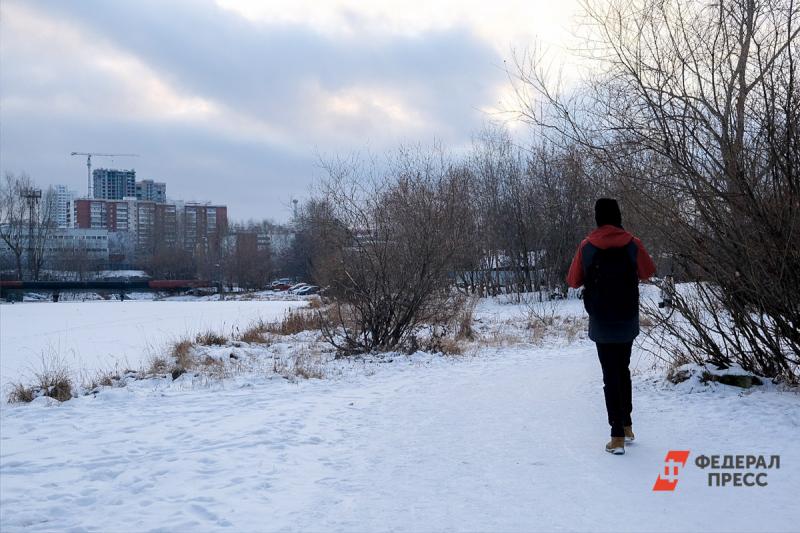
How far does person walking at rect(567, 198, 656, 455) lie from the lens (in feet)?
17.6

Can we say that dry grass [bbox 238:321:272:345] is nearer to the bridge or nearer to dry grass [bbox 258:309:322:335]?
dry grass [bbox 258:309:322:335]

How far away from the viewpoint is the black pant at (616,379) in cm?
529

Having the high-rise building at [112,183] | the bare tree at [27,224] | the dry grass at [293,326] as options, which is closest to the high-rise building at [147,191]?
the high-rise building at [112,183]

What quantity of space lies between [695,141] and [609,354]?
3.42m

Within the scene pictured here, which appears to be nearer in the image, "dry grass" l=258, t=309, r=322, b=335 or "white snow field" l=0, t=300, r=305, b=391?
"white snow field" l=0, t=300, r=305, b=391

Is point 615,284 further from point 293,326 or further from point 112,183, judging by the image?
point 112,183

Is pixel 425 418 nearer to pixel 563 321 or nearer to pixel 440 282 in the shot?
pixel 440 282

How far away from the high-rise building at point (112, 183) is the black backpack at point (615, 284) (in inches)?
7063

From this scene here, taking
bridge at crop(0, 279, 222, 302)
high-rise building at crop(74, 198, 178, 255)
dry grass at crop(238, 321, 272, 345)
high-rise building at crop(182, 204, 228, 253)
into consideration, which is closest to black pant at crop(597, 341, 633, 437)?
dry grass at crop(238, 321, 272, 345)

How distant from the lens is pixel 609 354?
17.8 feet

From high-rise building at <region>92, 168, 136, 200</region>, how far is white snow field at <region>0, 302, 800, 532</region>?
6959 inches

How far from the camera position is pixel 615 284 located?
5395 millimetres

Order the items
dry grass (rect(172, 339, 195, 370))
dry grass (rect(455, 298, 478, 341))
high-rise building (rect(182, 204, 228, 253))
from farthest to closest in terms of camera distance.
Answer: high-rise building (rect(182, 204, 228, 253)) → dry grass (rect(455, 298, 478, 341)) → dry grass (rect(172, 339, 195, 370))

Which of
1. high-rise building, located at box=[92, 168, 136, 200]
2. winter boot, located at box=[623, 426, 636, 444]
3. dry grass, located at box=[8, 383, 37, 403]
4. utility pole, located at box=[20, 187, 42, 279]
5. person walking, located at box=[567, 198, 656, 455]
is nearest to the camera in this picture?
person walking, located at box=[567, 198, 656, 455]
